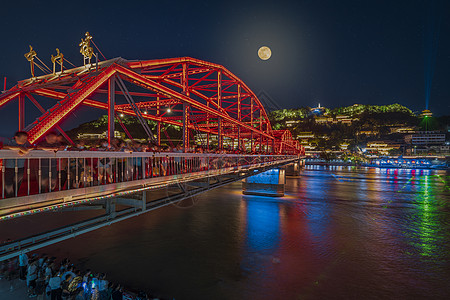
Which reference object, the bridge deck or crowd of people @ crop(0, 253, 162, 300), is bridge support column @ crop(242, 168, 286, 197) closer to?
crowd of people @ crop(0, 253, 162, 300)

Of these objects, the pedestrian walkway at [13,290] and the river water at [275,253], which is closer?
the pedestrian walkway at [13,290]

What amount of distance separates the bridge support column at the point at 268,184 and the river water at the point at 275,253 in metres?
8.94

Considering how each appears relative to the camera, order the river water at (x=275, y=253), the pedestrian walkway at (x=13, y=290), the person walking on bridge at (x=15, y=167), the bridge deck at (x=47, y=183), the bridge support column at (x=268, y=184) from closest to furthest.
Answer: the person walking on bridge at (x=15, y=167), the bridge deck at (x=47, y=183), the pedestrian walkway at (x=13, y=290), the river water at (x=275, y=253), the bridge support column at (x=268, y=184)

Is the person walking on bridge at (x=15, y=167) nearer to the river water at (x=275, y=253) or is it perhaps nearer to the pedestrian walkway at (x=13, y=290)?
the pedestrian walkway at (x=13, y=290)

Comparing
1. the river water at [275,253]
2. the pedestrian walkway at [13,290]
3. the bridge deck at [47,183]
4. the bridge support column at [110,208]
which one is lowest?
the river water at [275,253]

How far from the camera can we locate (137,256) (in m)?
17.3

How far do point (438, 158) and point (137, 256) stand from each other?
19380cm

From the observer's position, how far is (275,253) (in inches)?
713

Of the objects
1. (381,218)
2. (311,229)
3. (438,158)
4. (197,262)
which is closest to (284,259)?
(197,262)

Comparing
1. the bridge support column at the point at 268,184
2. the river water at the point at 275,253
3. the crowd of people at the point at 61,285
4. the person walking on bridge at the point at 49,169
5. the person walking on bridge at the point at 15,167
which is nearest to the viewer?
the person walking on bridge at the point at 15,167

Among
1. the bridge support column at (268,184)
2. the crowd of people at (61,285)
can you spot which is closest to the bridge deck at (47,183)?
the crowd of people at (61,285)

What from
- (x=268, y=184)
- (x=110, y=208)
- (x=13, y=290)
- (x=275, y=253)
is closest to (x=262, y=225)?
(x=275, y=253)

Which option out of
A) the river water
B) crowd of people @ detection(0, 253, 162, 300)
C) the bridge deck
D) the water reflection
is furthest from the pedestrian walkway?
the water reflection

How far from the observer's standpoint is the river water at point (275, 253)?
1362 cm
